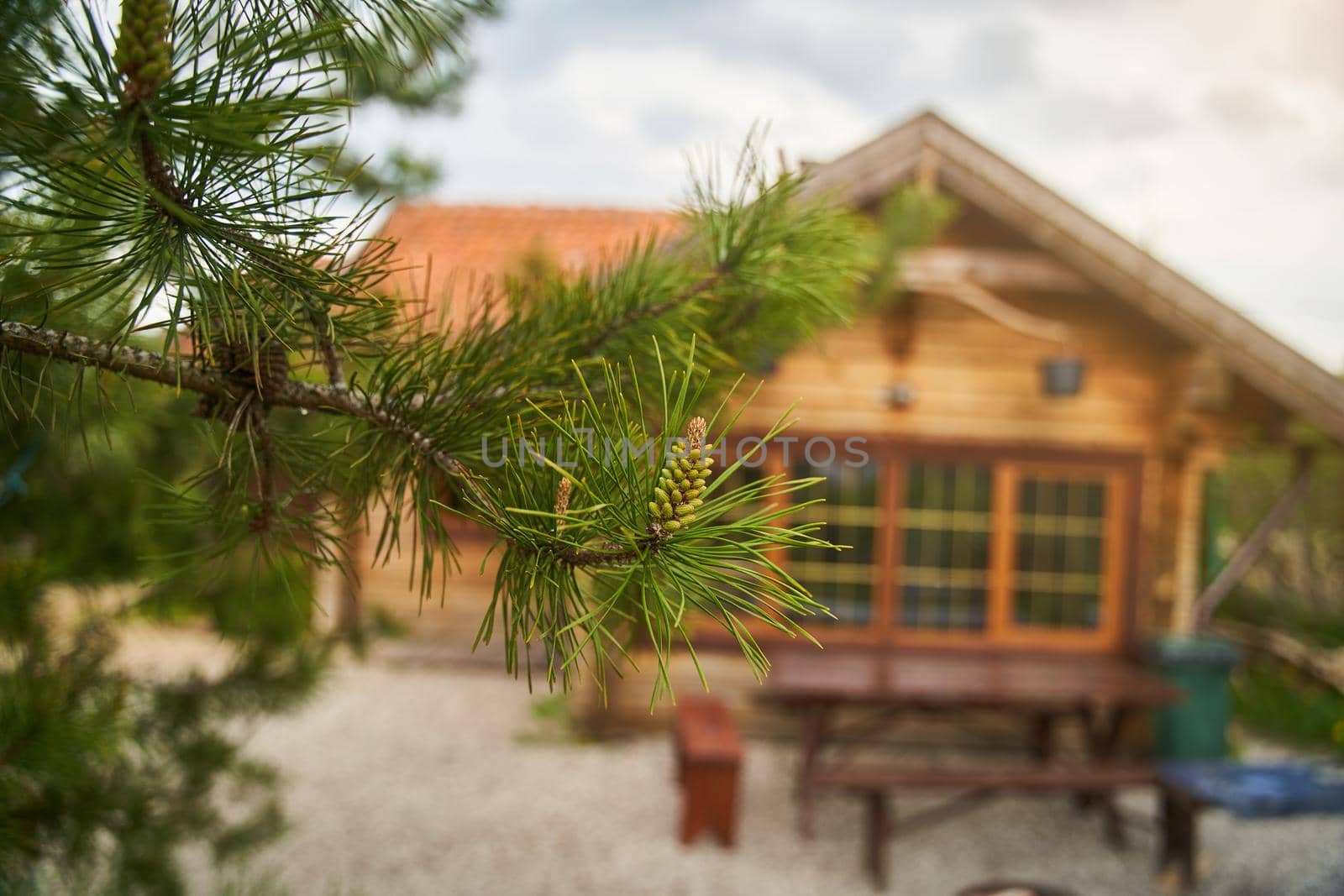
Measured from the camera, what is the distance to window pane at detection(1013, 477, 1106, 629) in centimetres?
578

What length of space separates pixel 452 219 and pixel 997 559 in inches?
229

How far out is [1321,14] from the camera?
24.2 feet

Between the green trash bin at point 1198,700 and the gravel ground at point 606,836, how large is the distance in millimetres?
411

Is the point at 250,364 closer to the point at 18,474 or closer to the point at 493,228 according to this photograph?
the point at 18,474

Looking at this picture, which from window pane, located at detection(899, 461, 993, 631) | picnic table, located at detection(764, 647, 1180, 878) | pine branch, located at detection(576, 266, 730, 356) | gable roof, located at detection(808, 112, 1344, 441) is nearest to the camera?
pine branch, located at detection(576, 266, 730, 356)

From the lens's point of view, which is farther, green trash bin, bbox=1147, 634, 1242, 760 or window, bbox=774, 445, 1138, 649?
window, bbox=774, 445, 1138, 649

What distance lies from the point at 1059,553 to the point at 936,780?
7.76ft

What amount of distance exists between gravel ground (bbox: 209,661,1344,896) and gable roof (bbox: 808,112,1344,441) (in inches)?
101

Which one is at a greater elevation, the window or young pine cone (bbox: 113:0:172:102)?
young pine cone (bbox: 113:0:172:102)

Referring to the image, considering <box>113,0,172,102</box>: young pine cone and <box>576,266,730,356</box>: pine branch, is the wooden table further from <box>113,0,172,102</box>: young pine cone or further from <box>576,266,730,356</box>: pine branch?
<box>113,0,172,102</box>: young pine cone

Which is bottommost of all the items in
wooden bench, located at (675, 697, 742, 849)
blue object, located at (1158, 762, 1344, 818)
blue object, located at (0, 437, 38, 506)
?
wooden bench, located at (675, 697, 742, 849)

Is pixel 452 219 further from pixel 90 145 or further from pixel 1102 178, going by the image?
pixel 1102 178

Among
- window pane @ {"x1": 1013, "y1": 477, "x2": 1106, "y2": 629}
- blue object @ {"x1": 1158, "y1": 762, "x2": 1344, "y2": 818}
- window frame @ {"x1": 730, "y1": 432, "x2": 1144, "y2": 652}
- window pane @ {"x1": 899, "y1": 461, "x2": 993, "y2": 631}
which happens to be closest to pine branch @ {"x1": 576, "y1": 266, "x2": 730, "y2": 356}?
blue object @ {"x1": 1158, "y1": 762, "x2": 1344, "y2": 818}

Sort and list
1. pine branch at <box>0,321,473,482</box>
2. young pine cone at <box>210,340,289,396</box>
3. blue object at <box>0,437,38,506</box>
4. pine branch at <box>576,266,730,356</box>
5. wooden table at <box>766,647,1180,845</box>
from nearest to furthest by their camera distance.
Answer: pine branch at <box>0,321,473,482</box>, young pine cone at <box>210,340,289,396</box>, pine branch at <box>576,266,730,356</box>, blue object at <box>0,437,38,506</box>, wooden table at <box>766,647,1180,845</box>
